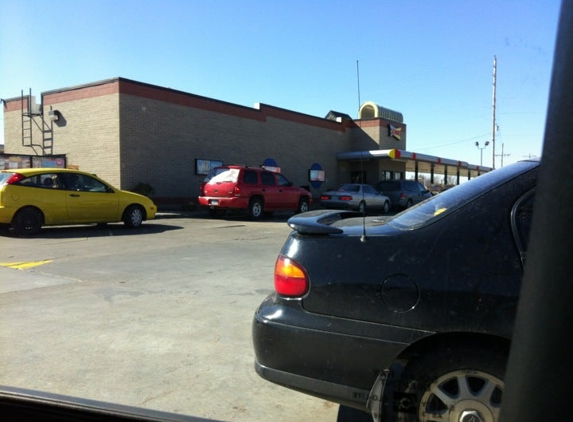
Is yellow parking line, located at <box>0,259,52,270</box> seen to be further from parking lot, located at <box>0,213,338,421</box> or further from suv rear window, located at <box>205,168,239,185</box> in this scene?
suv rear window, located at <box>205,168,239,185</box>

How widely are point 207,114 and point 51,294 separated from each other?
647 inches

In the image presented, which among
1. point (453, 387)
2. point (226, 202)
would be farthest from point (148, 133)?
point (453, 387)

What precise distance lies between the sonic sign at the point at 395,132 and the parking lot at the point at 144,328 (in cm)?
2448

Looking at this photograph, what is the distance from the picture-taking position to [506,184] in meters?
2.70

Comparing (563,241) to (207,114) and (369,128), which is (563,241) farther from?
(369,128)

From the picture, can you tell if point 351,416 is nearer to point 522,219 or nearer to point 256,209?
point 522,219

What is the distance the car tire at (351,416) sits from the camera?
10.2ft

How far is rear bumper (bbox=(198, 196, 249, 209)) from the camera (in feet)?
50.8

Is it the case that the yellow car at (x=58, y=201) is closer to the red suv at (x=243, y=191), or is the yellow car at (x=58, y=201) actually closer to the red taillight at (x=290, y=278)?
the red suv at (x=243, y=191)

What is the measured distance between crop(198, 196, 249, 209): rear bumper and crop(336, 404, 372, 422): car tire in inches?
493

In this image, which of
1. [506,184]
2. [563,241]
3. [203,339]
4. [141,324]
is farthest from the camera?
[141,324]

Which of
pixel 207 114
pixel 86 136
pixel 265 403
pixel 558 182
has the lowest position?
pixel 265 403

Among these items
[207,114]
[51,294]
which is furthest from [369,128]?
[51,294]

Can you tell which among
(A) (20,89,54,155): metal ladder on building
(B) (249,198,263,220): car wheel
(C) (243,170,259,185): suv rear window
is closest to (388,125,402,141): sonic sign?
(B) (249,198,263,220): car wheel
